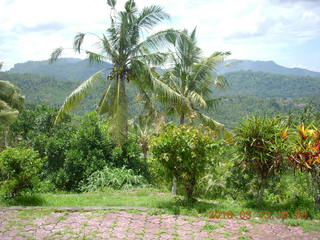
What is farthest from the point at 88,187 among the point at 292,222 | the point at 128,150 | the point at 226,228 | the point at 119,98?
the point at 292,222

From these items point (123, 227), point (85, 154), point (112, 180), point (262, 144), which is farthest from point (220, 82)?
point (123, 227)

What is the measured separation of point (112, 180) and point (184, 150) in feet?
12.6

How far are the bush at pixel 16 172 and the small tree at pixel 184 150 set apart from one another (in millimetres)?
2841

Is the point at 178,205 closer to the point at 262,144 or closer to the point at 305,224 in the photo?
the point at 262,144

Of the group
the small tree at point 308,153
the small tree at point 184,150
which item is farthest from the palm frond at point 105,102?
the small tree at point 308,153

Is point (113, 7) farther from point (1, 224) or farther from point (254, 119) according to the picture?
point (1, 224)

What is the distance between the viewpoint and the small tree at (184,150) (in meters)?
7.09

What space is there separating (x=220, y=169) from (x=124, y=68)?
492 centimetres

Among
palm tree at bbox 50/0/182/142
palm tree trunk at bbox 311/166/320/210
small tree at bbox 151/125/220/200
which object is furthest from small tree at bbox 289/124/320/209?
palm tree at bbox 50/0/182/142

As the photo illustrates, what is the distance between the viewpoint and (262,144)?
710 centimetres

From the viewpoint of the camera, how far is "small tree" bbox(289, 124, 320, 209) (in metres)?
6.56

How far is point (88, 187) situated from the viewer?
9992mm

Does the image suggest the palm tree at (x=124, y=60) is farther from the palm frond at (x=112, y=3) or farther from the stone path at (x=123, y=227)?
the stone path at (x=123, y=227)

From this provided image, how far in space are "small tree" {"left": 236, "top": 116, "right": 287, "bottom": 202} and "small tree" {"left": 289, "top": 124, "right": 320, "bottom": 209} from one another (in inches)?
9.7
